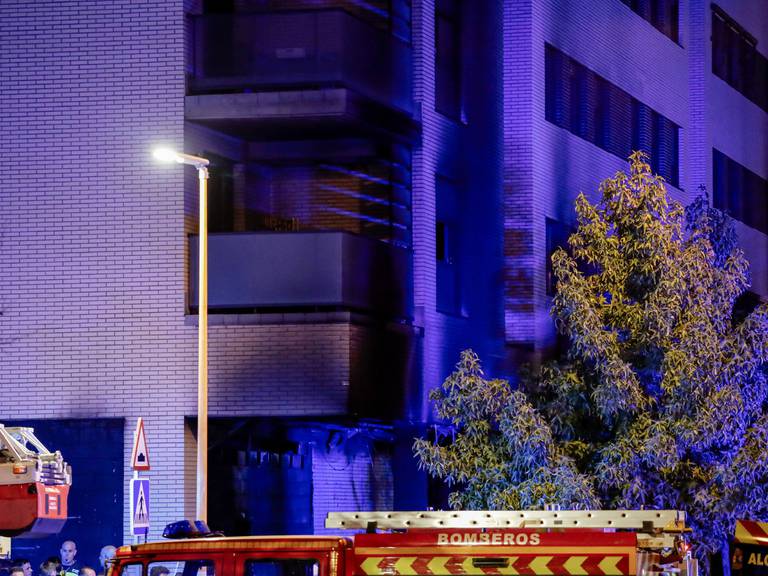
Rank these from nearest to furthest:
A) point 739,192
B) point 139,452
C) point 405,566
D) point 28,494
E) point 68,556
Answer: point 405,566, point 28,494, point 139,452, point 68,556, point 739,192

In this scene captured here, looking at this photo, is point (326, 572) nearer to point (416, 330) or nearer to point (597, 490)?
point (597, 490)

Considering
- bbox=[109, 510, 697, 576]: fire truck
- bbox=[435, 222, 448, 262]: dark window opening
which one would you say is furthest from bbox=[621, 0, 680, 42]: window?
bbox=[109, 510, 697, 576]: fire truck

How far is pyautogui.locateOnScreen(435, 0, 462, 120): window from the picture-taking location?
28.0 meters

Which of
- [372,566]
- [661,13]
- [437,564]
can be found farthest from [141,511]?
[661,13]

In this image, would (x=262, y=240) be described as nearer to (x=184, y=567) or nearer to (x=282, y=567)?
(x=184, y=567)

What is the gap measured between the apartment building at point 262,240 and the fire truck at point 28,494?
33.5ft

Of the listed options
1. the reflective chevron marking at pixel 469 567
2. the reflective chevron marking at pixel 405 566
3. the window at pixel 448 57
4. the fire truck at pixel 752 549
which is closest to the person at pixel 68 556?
the window at pixel 448 57

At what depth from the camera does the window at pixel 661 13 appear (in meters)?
34.1

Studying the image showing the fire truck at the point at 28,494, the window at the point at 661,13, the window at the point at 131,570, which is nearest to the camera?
the window at the point at 131,570

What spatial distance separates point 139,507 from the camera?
19672 mm

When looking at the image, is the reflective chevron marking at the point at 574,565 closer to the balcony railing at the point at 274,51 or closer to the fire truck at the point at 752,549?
the fire truck at the point at 752,549

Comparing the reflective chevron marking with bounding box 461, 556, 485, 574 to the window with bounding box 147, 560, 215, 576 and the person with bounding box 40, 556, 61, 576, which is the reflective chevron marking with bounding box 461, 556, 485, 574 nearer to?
the window with bounding box 147, 560, 215, 576

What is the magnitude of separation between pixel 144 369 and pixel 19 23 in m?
5.43

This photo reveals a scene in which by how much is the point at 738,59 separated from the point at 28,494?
3061cm
